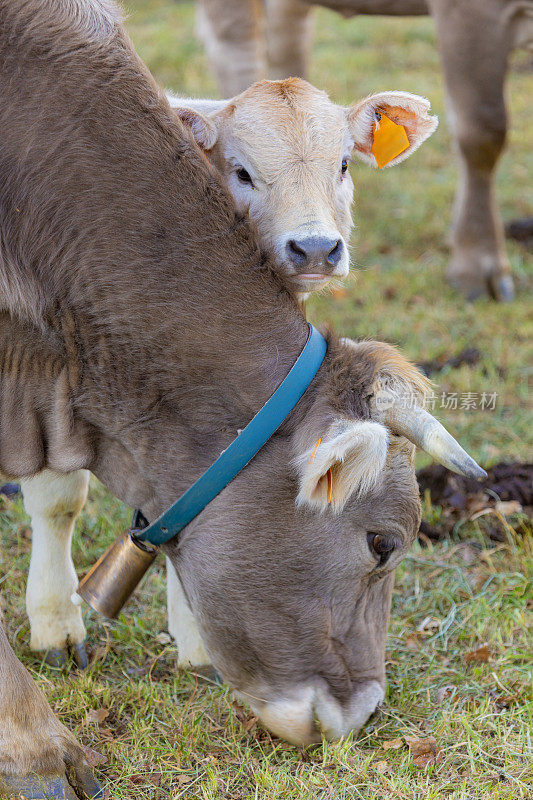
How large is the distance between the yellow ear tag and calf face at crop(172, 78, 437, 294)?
22 millimetres

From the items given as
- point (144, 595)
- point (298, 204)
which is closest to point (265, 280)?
point (298, 204)

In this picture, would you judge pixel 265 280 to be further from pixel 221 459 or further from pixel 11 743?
pixel 11 743

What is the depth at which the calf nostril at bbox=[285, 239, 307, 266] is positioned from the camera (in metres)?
3.01

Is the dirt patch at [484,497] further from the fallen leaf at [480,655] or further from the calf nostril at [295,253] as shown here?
the calf nostril at [295,253]

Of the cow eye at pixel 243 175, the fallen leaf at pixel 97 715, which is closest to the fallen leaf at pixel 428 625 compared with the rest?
the fallen leaf at pixel 97 715

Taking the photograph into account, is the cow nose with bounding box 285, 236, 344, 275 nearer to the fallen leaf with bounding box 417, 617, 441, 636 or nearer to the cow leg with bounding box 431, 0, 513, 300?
the fallen leaf with bounding box 417, 617, 441, 636

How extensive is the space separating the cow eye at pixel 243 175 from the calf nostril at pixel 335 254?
51 cm

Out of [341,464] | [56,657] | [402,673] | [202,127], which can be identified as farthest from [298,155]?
[56,657]

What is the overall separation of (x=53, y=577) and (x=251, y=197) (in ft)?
4.79

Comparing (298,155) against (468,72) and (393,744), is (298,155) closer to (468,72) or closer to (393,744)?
(393,744)

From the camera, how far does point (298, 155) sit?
334 cm

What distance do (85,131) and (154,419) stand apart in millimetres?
766

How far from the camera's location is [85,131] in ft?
8.21

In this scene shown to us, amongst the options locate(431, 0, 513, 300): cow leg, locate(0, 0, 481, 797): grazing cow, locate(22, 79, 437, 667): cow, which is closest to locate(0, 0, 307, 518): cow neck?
locate(0, 0, 481, 797): grazing cow
